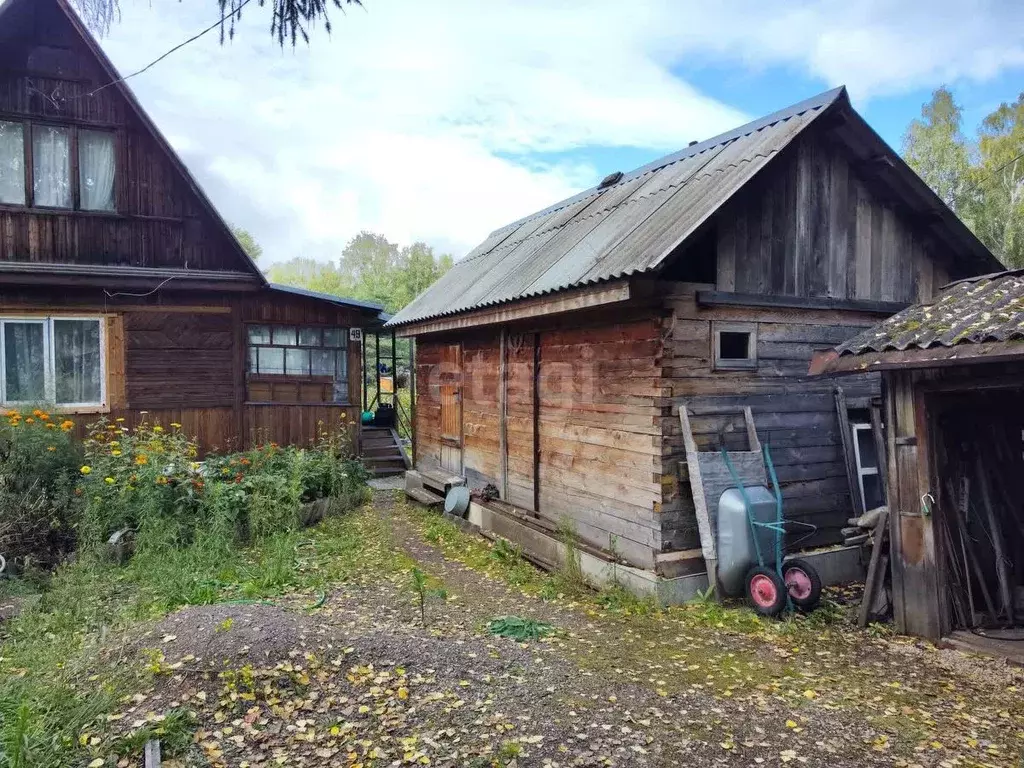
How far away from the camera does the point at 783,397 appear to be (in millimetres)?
7629

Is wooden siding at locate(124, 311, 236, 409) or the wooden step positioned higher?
wooden siding at locate(124, 311, 236, 409)

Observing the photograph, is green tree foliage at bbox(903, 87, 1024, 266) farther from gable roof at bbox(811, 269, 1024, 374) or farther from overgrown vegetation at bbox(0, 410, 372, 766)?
overgrown vegetation at bbox(0, 410, 372, 766)

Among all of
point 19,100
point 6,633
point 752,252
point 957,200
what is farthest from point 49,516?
point 957,200

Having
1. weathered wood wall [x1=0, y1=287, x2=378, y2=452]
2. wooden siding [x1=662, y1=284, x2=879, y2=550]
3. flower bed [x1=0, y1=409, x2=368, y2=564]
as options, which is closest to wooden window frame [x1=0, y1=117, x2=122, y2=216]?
weathered wood wall [x1=0, y1=287, x2=378, y2=452]

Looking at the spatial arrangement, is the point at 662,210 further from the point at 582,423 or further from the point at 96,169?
the point at 96,169

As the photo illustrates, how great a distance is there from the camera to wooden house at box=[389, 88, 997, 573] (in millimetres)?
6887

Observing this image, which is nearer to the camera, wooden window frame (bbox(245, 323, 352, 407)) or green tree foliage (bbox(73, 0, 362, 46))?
green tree foliage (bbox(73, 0, 362, 46))

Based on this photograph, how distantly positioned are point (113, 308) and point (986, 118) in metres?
37.7

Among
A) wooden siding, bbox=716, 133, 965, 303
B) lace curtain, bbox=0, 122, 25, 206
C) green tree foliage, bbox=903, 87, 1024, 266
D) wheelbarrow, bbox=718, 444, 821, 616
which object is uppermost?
green tree foliage, bbox=903, 87, 1024, 266

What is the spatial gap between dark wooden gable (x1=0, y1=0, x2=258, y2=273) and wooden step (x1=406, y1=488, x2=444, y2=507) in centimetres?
511

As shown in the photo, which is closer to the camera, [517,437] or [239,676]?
[239,676]

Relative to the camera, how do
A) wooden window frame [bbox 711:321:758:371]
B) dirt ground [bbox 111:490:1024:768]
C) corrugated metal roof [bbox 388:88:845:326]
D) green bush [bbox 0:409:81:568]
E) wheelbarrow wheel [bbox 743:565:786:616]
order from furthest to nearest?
green bush [bbox 0:409:81:568] < wooden window frame [bbox 711:321:758:371] < corrugated metal roof [bbox 388:88:845:326] < wheelbarrow wheel [bbox 743:565:786:616] < dirt ground [bbox 111:490:1024:768]

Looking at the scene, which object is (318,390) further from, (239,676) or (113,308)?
(239,676)

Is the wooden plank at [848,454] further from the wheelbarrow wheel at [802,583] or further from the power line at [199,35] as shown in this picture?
the power line at [199,35]
